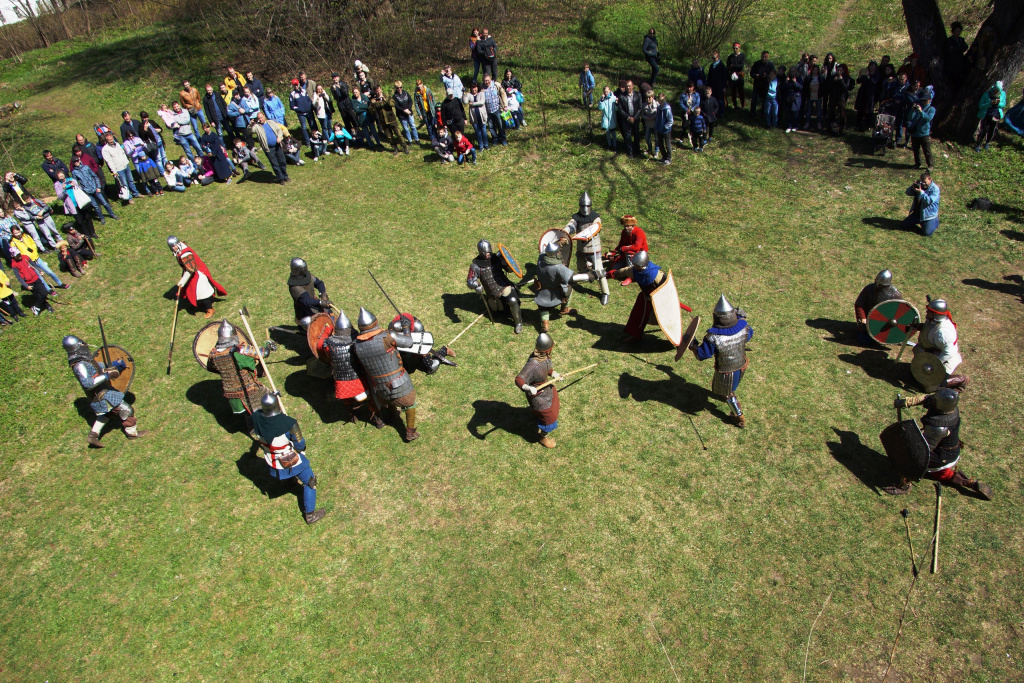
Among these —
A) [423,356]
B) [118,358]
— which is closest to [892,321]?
[423,356]

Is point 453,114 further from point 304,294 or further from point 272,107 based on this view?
point 304,294

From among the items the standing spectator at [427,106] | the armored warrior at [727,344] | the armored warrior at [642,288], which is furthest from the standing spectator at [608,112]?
the armored warrior at [727,344]

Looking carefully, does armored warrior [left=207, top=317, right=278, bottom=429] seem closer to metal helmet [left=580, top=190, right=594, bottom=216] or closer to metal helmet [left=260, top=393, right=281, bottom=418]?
metal helmet [left=260, top=393, right=281, bottom=418]

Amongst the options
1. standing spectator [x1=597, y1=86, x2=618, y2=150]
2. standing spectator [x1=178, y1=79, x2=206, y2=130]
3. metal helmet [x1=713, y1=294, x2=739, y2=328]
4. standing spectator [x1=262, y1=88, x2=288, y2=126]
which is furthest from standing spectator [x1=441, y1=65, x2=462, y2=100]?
metal helmet [x1=713, y1=294, x2=739, y2=328]

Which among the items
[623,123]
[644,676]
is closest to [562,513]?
[644,676]

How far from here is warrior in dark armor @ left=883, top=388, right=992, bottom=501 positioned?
695 cm

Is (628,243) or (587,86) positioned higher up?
(587,86)

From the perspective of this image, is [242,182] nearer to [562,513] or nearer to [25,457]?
[25,457]

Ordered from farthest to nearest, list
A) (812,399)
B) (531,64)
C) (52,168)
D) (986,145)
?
(531,64), (986,145), (52,168), (812,399)

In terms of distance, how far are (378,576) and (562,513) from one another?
7.54 feet

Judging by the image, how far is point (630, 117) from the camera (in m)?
15.2

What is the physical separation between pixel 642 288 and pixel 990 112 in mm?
12151

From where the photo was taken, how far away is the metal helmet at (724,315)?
307 inches

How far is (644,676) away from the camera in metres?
5.96
